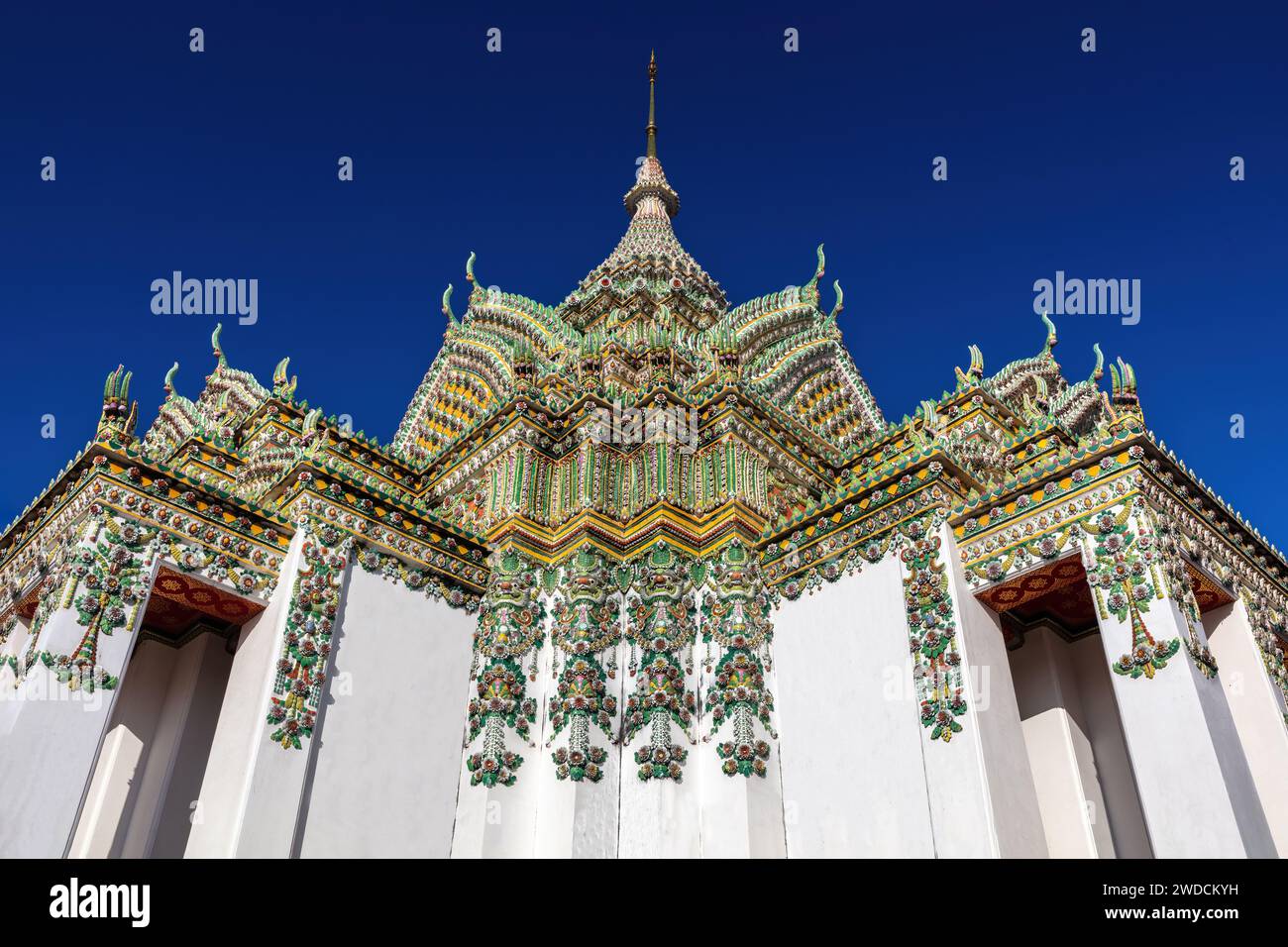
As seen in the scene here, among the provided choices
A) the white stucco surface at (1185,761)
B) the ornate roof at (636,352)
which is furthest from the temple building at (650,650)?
the ornate roof at (636,352)

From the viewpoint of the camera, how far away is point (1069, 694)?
12.0 m

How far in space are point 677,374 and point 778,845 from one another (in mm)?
8332

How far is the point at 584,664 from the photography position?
12031mm

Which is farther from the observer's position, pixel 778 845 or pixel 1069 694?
pixel 1069 694

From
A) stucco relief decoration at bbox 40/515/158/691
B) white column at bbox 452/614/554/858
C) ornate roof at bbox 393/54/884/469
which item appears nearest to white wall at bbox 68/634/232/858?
stucco relief decoration at bbox 40/515/158/691

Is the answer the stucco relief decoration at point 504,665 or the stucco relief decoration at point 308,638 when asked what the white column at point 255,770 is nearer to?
the stucco relief decoration at point 308,638

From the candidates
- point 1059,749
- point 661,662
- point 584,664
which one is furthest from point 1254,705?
point 584,664

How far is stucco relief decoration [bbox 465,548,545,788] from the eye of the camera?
37.7 feet

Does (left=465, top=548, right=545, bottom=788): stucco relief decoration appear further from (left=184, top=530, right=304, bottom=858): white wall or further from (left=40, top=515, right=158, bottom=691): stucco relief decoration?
(left=40, top=515, right=158, bottom=691): stucco relief decoration

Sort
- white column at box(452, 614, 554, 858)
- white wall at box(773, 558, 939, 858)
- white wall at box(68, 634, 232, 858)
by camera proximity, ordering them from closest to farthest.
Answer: white wall at box(773, 558, 939, 858), white column at box(452, 614, 554, 858), white wall at box(68, 634, 232, 858)

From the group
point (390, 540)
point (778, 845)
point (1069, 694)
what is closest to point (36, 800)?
point (390, 540)

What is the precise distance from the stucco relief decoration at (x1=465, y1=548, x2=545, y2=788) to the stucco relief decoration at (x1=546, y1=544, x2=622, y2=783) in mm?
320
